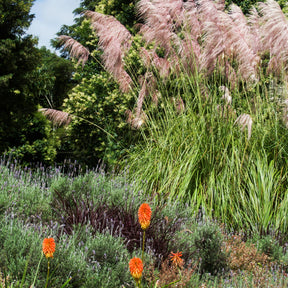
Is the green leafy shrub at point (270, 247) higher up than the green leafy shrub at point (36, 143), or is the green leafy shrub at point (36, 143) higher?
the green leafy shrub at point (36, 143)

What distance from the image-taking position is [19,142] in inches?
279

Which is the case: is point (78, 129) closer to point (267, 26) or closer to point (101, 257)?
point (267, 26)

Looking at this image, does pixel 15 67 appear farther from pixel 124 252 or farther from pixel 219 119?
pixel 124 252

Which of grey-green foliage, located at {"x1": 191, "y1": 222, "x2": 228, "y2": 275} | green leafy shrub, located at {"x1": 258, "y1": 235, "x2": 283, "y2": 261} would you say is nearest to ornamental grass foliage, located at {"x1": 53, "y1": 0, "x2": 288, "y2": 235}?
green leafy shrub, located at {"x1": 258, "y1": 235, "x2": 283, "y2": 261}

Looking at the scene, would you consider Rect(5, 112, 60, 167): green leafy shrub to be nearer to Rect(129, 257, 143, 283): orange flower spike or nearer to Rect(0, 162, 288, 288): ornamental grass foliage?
Rect(0, 162, 288, 288): ornamental grass foliage

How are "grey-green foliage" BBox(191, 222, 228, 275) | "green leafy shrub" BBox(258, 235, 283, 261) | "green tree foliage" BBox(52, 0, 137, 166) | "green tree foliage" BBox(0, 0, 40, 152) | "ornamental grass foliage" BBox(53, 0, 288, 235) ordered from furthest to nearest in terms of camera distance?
1. "green tree foliage" BBox(52, 0, 137, 166)
2. "green tree foliage" BBox(0, 0, 40, 152)
3. "ornamental grass foliage" BBox(53, 0, 288, 235)
4. "green leafy shrub" BBox(258, 235, 283, 261)
5. "grey-green foliage" BBox(191, 222, 228, 275)

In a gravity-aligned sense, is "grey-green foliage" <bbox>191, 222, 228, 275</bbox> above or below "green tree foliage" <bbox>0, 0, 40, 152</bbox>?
below

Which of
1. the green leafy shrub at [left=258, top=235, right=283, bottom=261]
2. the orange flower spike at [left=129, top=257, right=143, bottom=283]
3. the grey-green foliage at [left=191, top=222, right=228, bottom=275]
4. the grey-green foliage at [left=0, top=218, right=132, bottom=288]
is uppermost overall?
the orange flower spike at [left=129, top=257, right=143, bottom=283]

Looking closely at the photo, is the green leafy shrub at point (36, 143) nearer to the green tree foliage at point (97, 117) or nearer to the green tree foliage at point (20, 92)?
the green tree foliage at point (20, 92)

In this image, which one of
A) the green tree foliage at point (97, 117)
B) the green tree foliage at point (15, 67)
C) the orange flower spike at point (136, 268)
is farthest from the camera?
the green tree foliage at point (97, 117)

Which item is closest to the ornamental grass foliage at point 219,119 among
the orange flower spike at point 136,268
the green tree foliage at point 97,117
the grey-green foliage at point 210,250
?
the grey-green foliage at point 210,250

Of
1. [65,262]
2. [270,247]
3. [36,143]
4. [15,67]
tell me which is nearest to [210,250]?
[270,247]

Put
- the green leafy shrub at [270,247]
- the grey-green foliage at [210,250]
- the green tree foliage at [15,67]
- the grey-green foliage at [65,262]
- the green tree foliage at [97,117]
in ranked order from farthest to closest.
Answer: the green tree foliage at [97,117] → the green tree foliage at [15,67] → the green leafy shrub at [270,247] → the grey-green foliage at [210,250] → the grey-green foliage at [65,262]

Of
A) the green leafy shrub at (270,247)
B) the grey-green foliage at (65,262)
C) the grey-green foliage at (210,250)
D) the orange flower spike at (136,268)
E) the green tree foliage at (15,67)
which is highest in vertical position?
the green tree foliage at (15,67)
